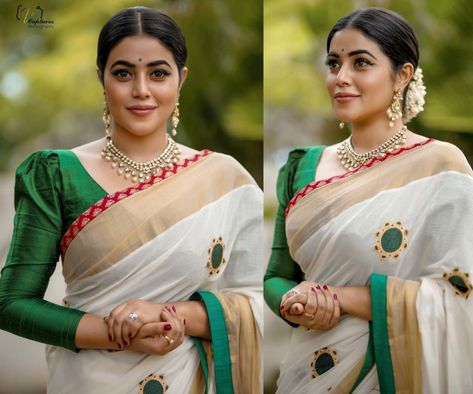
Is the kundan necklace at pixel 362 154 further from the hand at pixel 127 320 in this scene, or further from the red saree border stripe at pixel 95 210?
the hand at pixel 127 320

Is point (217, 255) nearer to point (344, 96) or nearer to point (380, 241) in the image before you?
point (380, 241)

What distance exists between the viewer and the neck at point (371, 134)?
2479mm

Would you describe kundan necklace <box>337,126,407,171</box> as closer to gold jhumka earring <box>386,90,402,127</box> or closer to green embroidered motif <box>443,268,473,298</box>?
gold jhumka earring <box>386,90,402,127</box>

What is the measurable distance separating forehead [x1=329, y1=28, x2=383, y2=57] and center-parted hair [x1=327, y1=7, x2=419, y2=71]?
1 cm

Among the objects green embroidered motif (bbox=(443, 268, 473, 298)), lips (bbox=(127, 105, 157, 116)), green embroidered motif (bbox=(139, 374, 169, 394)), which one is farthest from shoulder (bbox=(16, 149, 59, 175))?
green embroidered motif (bbox=(443, 268, 473, 298))

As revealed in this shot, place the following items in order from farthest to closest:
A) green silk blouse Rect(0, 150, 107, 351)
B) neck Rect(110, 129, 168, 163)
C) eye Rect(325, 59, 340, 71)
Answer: eye Rect(325, 59, 340, 71)
neck Rect(110, 129, 168, 163)
green silk blouse Rect(0, 150, 107, 351)

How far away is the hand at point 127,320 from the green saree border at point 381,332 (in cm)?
64

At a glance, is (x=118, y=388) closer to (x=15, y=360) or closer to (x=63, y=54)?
(x=15, y=360)

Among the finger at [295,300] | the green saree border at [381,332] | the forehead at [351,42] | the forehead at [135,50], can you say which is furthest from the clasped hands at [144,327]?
the forehead at [351,42]

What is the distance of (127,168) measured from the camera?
2387 millimetres

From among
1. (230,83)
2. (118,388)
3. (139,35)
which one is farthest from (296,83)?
(118,388)

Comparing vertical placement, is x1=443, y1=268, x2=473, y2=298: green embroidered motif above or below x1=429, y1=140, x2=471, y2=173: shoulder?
below

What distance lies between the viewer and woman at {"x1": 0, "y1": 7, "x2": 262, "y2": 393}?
2311mm

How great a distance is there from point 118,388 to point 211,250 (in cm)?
47
